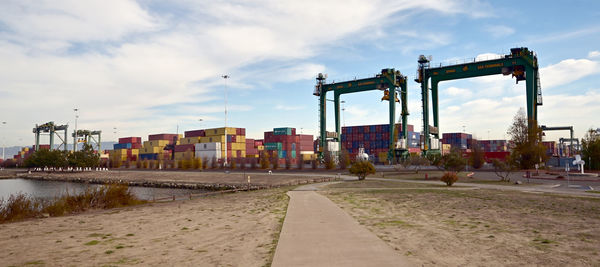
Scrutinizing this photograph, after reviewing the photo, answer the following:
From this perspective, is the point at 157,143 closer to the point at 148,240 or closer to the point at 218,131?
the point at 218,131

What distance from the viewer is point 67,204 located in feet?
66.2

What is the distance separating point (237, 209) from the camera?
1780cm

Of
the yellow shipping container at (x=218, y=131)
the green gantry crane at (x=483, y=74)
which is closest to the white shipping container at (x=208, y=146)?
the yellow shipping container at (x=218, y=131)

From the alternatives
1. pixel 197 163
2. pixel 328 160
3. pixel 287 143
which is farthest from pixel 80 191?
pixel 287 143

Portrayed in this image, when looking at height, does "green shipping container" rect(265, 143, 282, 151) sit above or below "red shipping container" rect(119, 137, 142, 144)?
below

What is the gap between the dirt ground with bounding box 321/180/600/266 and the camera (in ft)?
27.6

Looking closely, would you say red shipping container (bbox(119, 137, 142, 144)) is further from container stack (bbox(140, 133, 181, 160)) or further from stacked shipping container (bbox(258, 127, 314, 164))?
stacked shipping container (bbox(258, 127, 314, 164))

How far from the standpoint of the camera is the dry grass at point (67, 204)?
1780 cm

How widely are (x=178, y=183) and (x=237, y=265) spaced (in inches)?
1932

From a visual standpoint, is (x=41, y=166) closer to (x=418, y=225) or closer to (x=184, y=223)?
(x=184, y=223)

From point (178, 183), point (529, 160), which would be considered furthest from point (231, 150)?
point (529, 160)

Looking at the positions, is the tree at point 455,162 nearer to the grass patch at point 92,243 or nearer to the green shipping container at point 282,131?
the grass patch at point 92,243

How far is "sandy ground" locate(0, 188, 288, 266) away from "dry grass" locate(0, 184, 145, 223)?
119 inches

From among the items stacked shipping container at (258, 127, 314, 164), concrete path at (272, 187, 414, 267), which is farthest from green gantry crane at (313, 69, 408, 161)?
concrete path at (272, 187, 414, 267)
